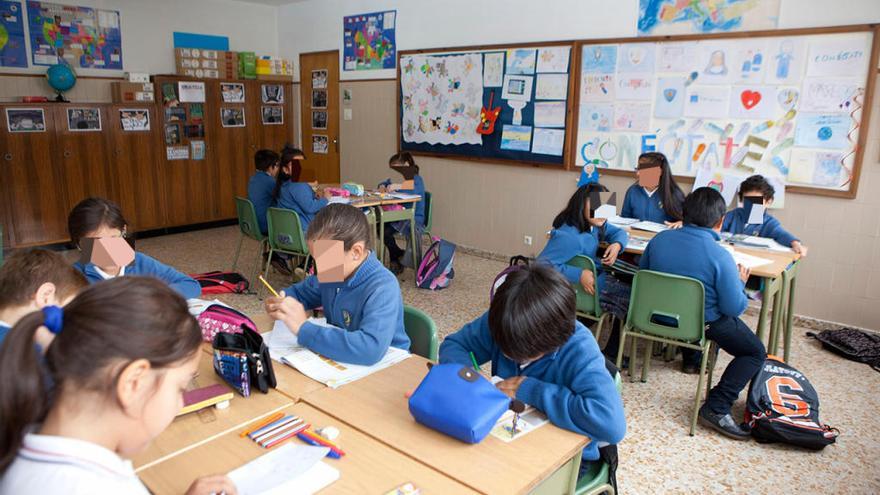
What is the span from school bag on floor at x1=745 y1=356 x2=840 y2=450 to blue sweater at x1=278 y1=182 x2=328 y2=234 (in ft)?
10.7

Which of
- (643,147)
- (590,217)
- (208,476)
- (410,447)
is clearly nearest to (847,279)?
(643,147)

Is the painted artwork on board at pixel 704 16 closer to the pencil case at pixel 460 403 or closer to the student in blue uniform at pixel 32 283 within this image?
the pencil case at pixel 460 403

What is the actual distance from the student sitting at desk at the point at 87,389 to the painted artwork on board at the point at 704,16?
15.1 ft

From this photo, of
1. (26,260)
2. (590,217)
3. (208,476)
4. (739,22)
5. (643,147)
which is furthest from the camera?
(643,147)

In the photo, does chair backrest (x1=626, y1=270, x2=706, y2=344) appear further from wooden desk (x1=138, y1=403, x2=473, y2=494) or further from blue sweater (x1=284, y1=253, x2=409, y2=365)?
wooden desk (x1=138, y1=403, x2=473, y2=494)

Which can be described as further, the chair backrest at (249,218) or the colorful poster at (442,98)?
the colorful poster at (442,98)

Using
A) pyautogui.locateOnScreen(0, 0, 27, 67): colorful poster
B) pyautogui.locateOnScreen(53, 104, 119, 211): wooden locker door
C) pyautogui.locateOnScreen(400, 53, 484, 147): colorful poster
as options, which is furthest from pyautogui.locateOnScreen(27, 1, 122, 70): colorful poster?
pyautogui.locateOnScreen(400, 53, 484, 147): colorful poster

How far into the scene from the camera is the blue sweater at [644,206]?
433 cm

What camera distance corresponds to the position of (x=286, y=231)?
179 inches

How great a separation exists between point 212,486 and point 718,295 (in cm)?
243

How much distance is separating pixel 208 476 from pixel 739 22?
4.60 m

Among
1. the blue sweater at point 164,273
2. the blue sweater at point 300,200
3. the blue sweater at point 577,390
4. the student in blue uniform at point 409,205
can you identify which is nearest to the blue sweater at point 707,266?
the blue sweater at point 577,390

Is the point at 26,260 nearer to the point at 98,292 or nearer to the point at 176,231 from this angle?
the point at 98,292

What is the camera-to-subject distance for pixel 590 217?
11.4 ft
